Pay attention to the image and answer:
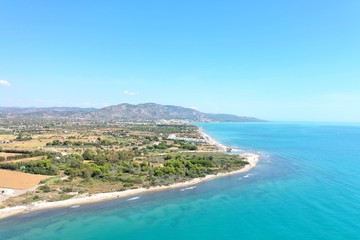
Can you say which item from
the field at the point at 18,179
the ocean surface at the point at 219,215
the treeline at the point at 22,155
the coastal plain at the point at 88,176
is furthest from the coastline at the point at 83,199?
the treeline at the point at 22,155

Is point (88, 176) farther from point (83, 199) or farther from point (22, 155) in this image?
point (22, 155)

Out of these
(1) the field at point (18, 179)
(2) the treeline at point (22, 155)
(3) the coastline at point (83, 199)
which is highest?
(2) the treeline at point (22, 155)

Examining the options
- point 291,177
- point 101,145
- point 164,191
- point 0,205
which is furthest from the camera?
point 101,145

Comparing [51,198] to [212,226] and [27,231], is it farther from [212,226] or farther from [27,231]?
[212,226]

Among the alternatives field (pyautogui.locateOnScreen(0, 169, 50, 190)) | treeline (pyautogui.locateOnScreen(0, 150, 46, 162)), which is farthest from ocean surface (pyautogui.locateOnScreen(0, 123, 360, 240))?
treeline (pyautogui.locateOnScreen(0, 150, 46, 162))

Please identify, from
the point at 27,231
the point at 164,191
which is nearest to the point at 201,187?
the point at 164,191

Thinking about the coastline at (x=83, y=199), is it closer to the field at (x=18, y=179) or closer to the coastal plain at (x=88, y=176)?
the coastal plain at (x=88, y=176)

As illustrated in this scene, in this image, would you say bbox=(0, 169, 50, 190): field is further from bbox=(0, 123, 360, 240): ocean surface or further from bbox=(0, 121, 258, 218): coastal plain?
bbox=(0, 123, 360, 240): ocean surface

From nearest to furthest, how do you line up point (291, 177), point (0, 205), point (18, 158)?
point (0, 205) → point (291, 177) → point (18, 158)
